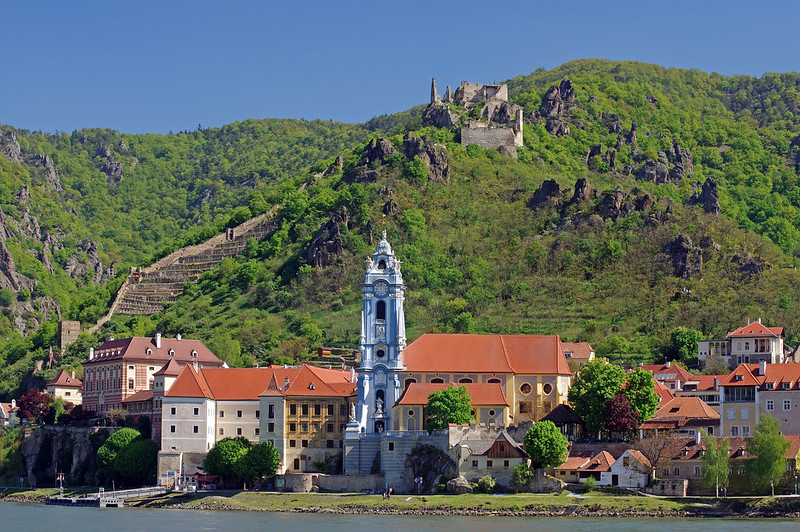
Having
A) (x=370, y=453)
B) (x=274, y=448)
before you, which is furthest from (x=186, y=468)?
(x=370, y=453)

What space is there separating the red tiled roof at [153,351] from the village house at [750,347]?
→ 163ft

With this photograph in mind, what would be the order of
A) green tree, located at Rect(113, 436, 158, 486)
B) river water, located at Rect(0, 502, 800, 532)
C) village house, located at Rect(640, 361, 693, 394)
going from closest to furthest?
1. river water, located at Rect(0, 502, 800, 532)
2. green tree, located at Rect(113, 436, 158, 486)
3. village house, located at Rect(640, 361, 693, 394)

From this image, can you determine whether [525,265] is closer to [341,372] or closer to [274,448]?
[341,372]

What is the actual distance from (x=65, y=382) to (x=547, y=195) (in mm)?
69858

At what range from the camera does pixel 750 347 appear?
14425 cm

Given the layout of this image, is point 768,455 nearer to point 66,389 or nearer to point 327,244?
point 66,389

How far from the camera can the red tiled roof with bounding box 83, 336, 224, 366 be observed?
5566 inches

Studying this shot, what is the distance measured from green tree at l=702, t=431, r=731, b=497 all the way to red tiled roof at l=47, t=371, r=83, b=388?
77.1 meters

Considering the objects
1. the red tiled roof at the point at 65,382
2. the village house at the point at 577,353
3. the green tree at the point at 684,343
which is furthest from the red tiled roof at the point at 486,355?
the red tiled roof at the point at 65,382

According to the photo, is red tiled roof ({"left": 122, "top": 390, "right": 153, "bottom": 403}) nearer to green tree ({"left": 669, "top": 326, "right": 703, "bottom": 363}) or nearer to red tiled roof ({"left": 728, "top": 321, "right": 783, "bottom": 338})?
green tree ({"left": 669, "top": 326, "right": 703, "bottom": 363})

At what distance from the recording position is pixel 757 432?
99.1 meters

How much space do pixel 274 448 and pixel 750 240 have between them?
91501mm

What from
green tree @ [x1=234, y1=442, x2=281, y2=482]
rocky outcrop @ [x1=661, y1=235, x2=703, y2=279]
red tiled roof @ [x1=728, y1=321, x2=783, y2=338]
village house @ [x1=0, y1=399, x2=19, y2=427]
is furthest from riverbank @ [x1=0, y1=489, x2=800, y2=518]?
rocky outcrop @ [x1=661, y1=235, x2=703, y2=279]

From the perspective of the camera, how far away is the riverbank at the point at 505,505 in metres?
96.9
